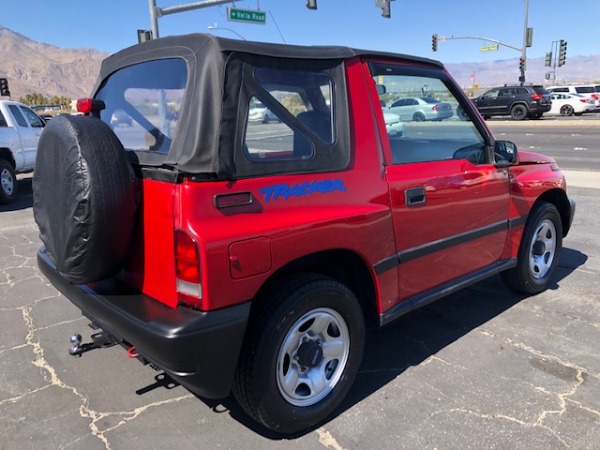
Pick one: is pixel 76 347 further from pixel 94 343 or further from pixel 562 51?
pixel 562 51

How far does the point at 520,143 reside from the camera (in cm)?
1739

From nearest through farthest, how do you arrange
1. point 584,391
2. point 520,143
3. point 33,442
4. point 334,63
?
point 33,442
point 334,63
point 584,391
point 520,143

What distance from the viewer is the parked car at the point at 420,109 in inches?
124

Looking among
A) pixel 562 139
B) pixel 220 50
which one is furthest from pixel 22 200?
pixel 562 139

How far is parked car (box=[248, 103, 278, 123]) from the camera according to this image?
2.37m

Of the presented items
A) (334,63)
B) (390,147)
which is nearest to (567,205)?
(390,147)

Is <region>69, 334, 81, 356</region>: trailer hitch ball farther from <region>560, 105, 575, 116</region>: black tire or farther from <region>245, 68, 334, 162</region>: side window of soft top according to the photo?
<region>560, 105, 575, 116</region>: black tire

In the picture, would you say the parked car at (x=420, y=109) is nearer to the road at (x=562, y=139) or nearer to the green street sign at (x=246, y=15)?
the road at (x=562, y=139)

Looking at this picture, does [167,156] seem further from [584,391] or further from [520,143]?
[520,143]

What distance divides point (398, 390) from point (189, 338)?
141 cm

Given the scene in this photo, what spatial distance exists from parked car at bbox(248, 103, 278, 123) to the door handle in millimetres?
922

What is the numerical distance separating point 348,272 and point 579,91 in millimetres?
35787

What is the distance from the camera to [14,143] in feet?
32.2

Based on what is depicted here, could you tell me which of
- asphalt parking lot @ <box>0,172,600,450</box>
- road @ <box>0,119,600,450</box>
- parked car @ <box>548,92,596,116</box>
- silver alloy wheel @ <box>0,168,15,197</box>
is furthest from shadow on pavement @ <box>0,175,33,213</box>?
parked car @ <box>548,92,596,116</box>
